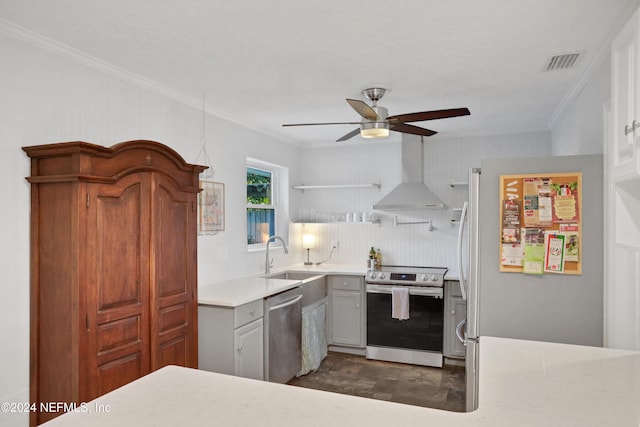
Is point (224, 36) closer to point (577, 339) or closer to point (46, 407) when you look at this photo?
point (46, 407)

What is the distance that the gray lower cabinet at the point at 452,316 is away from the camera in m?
4.41

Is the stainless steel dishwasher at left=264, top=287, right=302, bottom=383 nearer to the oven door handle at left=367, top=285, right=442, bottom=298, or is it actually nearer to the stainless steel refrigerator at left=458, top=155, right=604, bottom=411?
the oven door handle at left=367, top=285, right=442, bottom=298

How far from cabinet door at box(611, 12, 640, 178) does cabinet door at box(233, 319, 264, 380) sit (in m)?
2.50

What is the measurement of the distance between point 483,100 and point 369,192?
2087mm

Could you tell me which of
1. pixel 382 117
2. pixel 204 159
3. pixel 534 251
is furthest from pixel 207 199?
pixel 534 251

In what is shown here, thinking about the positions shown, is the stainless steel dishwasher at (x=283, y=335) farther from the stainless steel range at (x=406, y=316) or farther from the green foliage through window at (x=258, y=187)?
the green foliage through window at (x=258, y=187)

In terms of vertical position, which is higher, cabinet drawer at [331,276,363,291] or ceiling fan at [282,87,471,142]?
ceiling fan at [282,87,471,142]

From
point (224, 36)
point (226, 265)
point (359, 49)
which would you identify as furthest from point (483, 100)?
point (226, 265)

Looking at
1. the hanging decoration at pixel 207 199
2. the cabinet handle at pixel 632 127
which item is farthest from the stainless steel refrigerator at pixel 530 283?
the hanging decoration at pixel 207 199

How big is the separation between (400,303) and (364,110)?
2387 mm

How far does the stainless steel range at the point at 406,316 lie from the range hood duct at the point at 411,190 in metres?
0.75

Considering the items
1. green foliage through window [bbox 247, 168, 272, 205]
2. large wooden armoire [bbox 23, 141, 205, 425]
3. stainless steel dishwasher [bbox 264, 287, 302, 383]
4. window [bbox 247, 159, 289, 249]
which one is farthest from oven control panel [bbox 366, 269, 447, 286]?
large wooden armoire [bbox 23, 141, 205, 425]

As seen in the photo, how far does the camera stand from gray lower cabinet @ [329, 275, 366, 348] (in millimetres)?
4699

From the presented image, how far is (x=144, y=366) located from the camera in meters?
2.57
